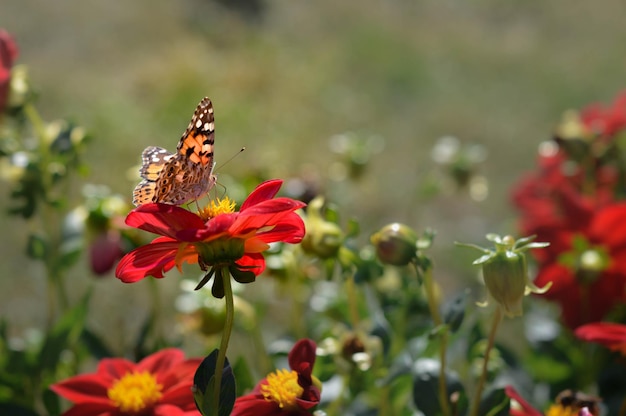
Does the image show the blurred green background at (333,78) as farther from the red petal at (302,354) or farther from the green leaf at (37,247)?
the red petal at (302,354)

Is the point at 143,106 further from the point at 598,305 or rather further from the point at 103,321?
the point at 598,305

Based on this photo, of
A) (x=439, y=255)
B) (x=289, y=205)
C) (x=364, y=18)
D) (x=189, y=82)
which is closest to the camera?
(x=289, y=205)

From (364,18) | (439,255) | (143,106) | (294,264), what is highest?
(364,18)

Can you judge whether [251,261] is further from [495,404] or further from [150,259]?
[495,404]

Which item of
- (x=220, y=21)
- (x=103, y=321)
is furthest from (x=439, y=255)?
(x=220, y=21)

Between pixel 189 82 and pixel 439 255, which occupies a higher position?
pixel 189 82

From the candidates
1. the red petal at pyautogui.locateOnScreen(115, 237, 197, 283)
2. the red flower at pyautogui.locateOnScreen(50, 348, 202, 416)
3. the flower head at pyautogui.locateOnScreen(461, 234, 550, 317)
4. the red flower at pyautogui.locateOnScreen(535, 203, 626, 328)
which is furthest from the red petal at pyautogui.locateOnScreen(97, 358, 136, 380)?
the red flower at pyautogui.locateOnScreen(535, 203, 626, 328)

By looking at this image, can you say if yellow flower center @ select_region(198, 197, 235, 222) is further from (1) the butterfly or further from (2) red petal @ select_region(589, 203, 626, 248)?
(2) red petal @ select_region(589, 203, 626, 248)
